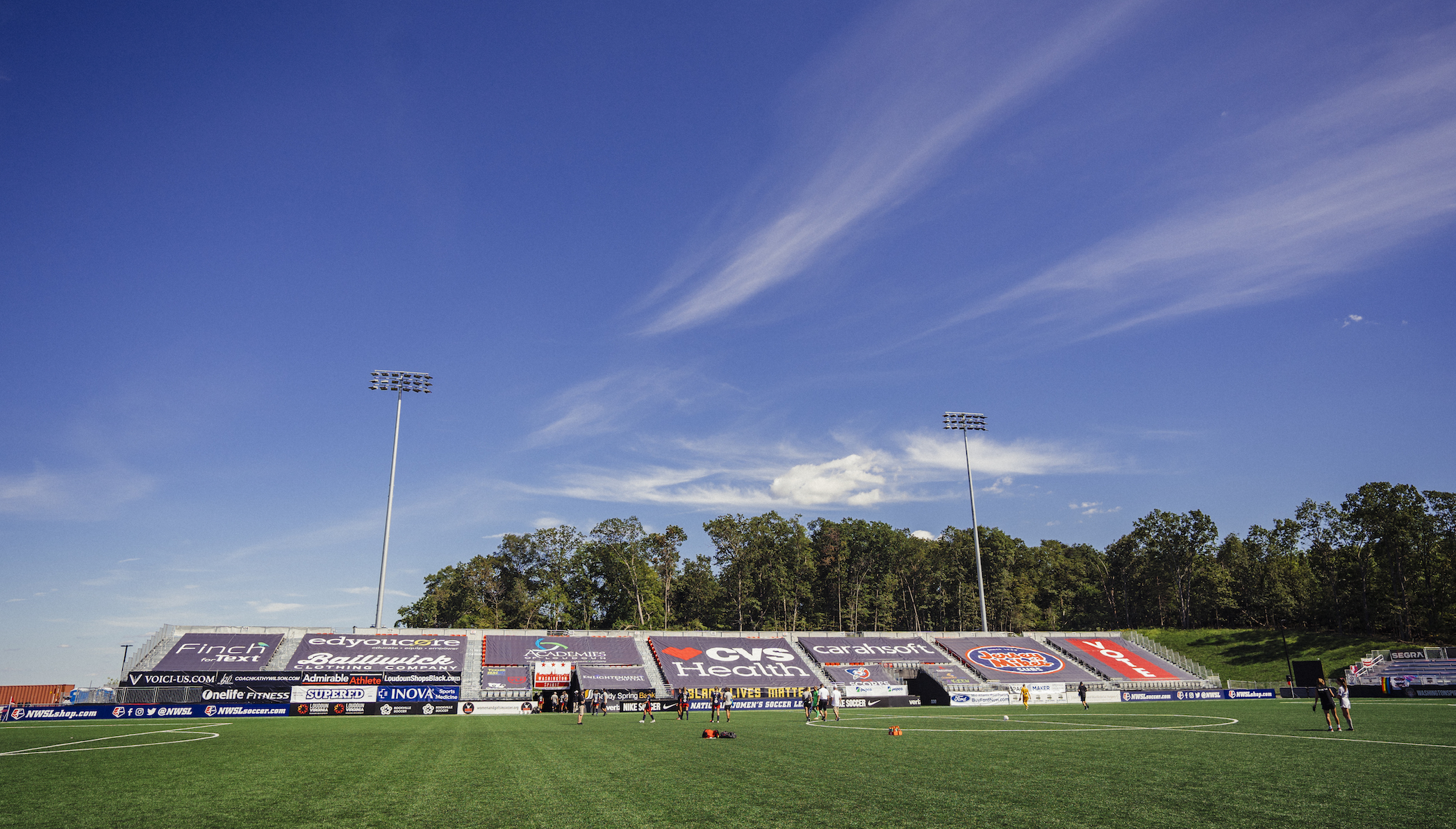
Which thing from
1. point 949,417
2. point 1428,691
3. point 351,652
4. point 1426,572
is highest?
point 949,417

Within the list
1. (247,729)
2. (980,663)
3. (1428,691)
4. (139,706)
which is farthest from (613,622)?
(1428,691)

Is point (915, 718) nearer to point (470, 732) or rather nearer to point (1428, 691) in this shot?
point (470, 732)

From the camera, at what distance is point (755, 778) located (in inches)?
602

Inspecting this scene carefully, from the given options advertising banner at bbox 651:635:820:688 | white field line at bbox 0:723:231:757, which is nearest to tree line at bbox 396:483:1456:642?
advertising banner at bbox 651:635:820:688

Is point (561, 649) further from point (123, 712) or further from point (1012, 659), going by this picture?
point (1012, 659)

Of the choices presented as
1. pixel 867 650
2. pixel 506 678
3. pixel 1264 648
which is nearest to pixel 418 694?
pixel 506 678

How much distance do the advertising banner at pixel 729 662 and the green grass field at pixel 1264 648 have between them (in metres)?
39.8

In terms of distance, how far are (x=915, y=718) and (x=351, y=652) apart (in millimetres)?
38207

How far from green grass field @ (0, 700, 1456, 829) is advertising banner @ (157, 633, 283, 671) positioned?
21.1m

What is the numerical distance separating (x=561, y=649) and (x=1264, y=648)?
62.0m

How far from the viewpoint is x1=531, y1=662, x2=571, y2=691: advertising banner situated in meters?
50.5

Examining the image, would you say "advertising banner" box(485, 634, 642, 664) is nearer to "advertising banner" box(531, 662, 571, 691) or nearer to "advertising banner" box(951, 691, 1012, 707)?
"advertising banner" box(531, 662, 571, 691)

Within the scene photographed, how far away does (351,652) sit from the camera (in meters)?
50.7

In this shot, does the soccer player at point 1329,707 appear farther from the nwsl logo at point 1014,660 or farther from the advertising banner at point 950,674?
the nwsl logo at point 1014,660
